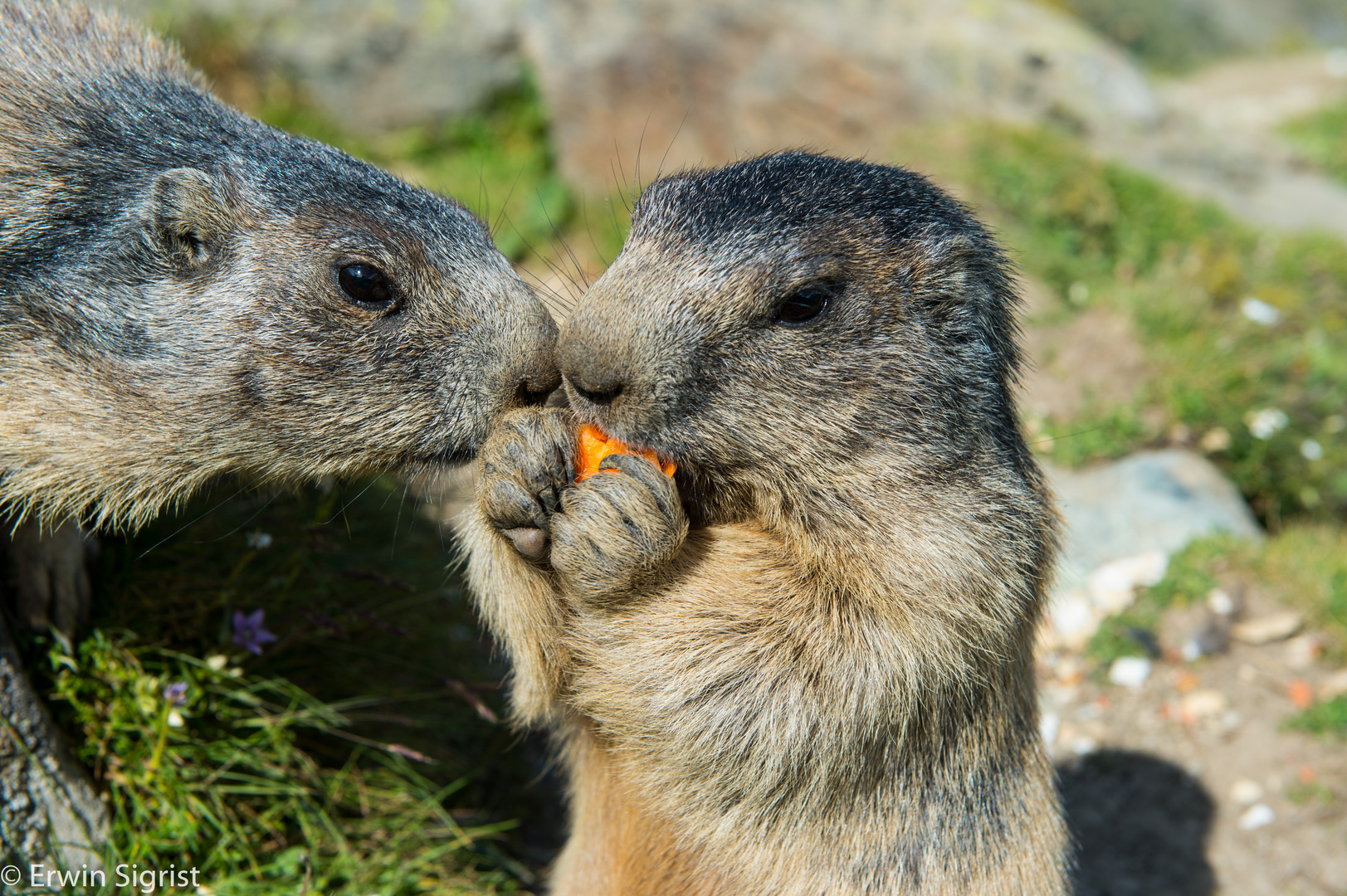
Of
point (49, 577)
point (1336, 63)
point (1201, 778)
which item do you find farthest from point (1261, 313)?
point (1336, 63)

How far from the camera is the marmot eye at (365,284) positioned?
3.19m

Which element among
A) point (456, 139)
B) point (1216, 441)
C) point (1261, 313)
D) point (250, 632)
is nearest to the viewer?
point (250, 632)

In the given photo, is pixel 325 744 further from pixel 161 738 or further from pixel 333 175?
pixel 333 175

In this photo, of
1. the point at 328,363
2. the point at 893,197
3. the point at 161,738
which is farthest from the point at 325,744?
the point at 893,197

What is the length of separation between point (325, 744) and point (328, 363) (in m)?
1.96

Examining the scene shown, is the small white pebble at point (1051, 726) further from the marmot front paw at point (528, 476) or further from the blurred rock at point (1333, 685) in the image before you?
the marmot front paw at point (528, 476)

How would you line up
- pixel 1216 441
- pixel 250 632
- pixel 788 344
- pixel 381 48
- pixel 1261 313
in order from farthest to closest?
1. pixel 381 48
2. pixel 1261 313
3. pixel 1216 441
4. pixel 250 632
5. pixel 788 344

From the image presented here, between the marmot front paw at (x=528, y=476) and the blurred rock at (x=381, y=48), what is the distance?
7.38 metres

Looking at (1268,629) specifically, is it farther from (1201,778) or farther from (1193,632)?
(1201,778)

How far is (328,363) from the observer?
310cm

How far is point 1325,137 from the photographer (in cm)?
1298

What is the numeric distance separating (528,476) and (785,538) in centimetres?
82

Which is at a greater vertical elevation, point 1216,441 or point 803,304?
point 803,304

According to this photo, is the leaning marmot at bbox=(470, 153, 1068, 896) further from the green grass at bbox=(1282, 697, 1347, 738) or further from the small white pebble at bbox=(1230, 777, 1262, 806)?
the green grass at bbox=(1282, 697, 1347, 738)
